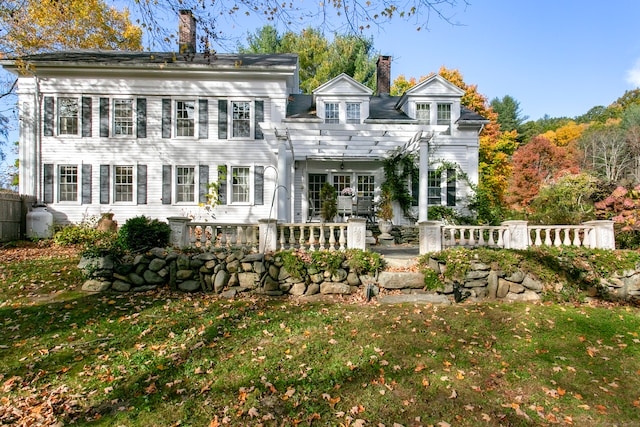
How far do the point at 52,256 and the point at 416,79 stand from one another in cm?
2676

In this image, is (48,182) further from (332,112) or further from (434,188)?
(434,188)

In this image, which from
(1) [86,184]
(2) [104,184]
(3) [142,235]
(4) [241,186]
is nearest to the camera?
(3) [142,235]

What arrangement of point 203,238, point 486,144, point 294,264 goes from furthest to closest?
Result: point 486,144 → point 203,238 → point 294,264

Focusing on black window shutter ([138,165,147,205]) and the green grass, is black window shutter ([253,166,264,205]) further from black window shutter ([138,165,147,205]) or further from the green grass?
the green grass

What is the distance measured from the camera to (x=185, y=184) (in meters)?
13.6

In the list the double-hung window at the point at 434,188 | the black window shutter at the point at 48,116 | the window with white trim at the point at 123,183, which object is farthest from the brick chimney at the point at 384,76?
the black window shutter at the point at 48,116

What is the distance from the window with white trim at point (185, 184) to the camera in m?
13.6

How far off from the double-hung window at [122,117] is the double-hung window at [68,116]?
1.47 m

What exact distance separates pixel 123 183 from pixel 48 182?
2699 mm

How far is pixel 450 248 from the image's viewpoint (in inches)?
290

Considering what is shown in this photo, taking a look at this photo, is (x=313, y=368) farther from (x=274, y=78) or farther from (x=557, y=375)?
(x=274, y=78)

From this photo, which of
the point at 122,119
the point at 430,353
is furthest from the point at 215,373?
the point at 122,119

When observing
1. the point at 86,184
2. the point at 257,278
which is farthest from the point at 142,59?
the point at 257,278

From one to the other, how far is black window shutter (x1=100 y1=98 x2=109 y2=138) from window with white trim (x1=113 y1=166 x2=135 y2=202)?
54.0 inches
